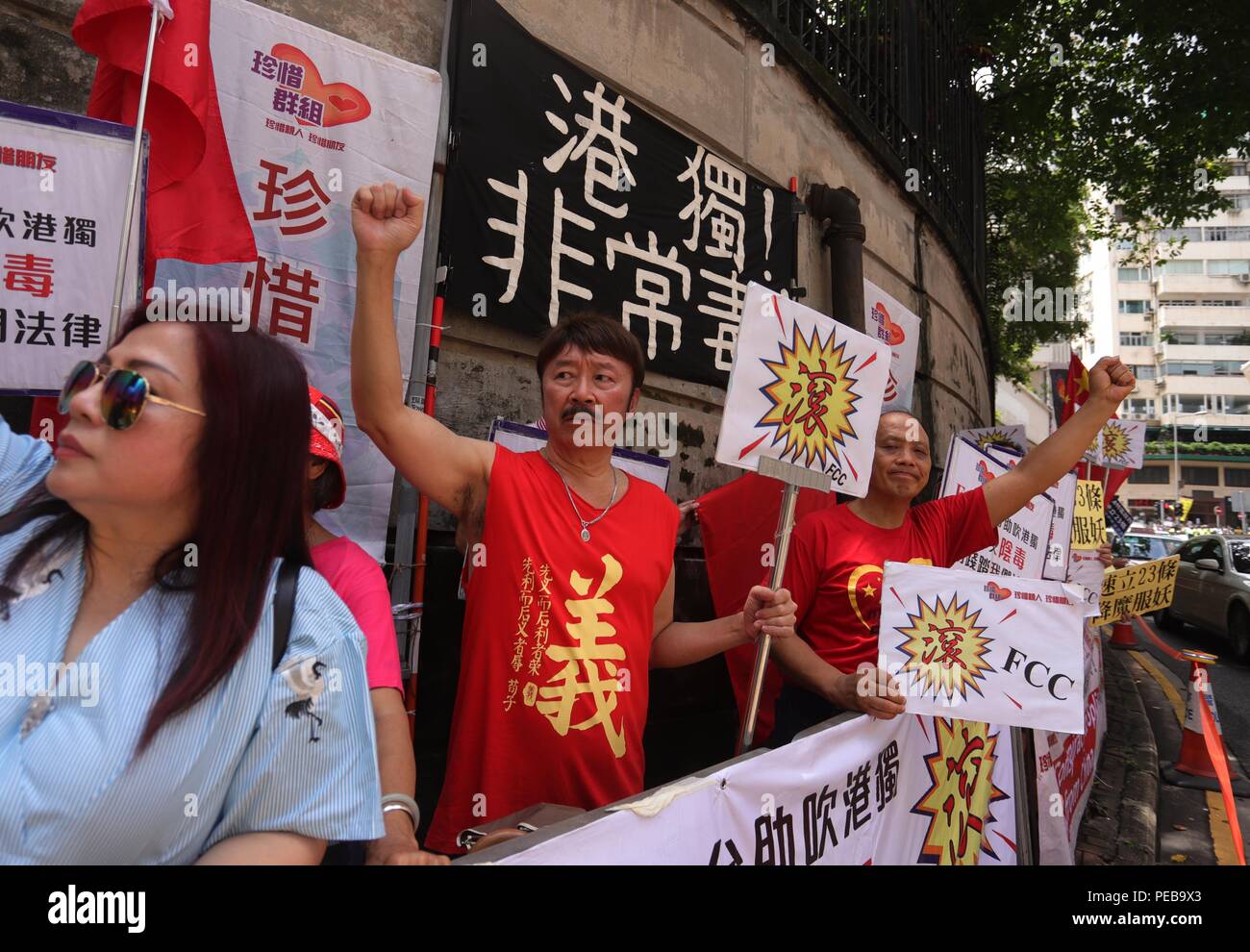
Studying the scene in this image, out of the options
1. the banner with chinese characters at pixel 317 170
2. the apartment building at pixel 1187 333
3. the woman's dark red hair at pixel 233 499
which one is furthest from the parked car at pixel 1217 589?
the apartment building at pixel 1187 333

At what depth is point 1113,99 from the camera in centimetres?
1052

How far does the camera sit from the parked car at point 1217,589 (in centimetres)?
984

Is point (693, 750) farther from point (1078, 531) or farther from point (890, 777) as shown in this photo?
point (1078, 531)

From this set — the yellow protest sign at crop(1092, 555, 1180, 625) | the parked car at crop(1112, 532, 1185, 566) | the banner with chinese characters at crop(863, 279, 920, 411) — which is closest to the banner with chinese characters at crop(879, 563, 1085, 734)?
the yellow protest sign at crop(1092, 555, 1180, 625)

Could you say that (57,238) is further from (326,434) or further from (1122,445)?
(1122,445)

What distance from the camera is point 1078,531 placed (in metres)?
4.94

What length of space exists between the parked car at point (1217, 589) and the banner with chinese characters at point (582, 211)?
883 centimetres

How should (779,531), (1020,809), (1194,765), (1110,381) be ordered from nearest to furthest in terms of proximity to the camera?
(779,531)
(1110,381)
(1020,809)
(1194,765)

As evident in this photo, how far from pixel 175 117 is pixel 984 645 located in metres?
2.89

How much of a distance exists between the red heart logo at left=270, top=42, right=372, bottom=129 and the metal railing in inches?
137

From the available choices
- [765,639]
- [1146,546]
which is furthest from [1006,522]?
[1146,546]

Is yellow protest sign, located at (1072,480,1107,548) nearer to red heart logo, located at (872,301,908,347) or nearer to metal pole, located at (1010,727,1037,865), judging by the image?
metal pole, located at (1010,727,1037,865)
